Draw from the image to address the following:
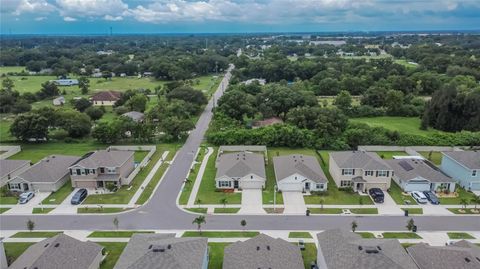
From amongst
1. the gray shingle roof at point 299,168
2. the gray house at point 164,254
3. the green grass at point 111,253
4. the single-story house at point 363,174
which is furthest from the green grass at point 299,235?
the green grass at point 111,253

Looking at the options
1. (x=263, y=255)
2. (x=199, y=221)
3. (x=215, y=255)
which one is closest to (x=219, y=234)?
(x=199, y=221)

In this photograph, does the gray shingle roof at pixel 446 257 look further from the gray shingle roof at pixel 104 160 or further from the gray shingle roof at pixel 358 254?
the gray shingle roof at pixel 104 160

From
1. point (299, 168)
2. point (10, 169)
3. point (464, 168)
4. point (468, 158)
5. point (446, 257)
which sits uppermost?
point (468, 158)

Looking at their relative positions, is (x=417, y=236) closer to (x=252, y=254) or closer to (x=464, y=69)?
(x=252, y=254)

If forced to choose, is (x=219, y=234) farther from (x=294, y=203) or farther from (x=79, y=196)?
(x=79, y=196)

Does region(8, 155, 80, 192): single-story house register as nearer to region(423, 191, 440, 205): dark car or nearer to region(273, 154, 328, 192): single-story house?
region(273, 154, 328, 192): single-story house

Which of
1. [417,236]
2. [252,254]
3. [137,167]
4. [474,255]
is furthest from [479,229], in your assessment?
[137,167]

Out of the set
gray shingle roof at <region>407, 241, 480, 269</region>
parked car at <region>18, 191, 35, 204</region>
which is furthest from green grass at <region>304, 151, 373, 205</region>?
parked car at <region>18, 191, 35, 204</region>
